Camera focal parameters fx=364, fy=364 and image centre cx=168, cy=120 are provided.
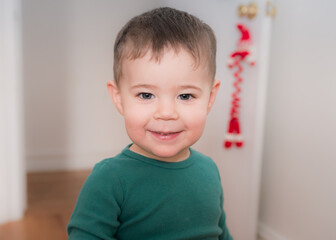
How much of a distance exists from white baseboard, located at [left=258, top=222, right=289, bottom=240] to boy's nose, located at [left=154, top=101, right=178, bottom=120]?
3.82 ft

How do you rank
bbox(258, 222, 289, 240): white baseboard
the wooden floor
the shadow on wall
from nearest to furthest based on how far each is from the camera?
1. bbox(258, 222, 289, 240): white baseboard
2. the wooden floor
3. the shadow on wall

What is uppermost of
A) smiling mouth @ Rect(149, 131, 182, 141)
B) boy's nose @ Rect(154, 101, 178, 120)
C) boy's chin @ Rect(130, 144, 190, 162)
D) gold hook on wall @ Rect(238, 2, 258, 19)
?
gold hook on wall @ Rect(238, 2, 258, 19)

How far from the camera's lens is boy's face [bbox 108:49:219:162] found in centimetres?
68

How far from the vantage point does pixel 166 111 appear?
68 centimetres

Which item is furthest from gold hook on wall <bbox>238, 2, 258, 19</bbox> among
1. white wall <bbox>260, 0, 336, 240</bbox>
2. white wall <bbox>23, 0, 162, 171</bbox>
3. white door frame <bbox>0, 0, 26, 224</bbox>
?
white wall <bbox>23, 0, 162, 171</bbox>

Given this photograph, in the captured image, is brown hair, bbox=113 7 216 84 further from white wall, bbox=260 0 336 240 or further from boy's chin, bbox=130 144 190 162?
white wall, bbox=260 0 336 240

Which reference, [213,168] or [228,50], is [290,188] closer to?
[228,50]

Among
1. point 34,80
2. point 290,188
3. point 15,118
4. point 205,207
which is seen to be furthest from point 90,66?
point 205,207

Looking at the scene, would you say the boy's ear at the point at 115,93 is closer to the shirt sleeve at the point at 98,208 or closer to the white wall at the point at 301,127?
the shirt sleeve at the point at 98,208

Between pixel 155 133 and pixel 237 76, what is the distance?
848 mm

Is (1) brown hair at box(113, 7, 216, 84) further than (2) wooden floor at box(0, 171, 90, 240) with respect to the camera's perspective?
No

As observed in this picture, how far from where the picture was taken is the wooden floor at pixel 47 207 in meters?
1.75

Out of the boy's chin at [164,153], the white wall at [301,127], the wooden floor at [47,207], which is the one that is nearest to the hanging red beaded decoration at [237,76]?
the white wall at [301,127]

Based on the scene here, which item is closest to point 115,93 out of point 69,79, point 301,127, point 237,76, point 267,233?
point 237,76
